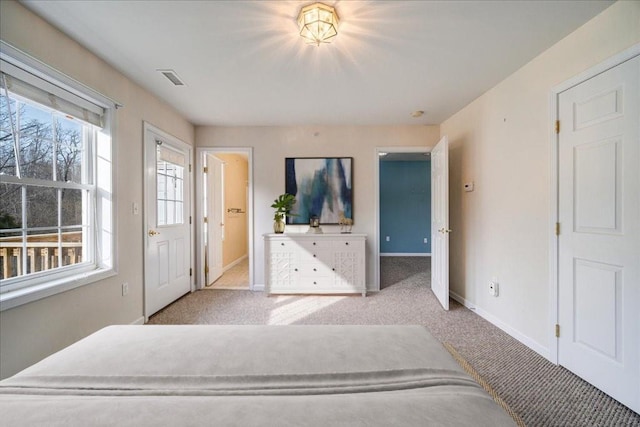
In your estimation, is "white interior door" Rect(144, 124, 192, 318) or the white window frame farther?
"white interior door" Rect(144, 124, 192, 318)

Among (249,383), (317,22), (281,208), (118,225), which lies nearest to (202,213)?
(281,208)

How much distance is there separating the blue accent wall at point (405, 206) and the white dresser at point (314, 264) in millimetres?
3291

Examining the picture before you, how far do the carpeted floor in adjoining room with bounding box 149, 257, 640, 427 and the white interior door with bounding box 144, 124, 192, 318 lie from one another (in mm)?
254

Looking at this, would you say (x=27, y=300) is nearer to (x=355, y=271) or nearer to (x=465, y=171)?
(x=355, y=271)

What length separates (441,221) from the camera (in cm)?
327

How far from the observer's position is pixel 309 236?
360cm

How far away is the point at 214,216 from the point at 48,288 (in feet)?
8.51

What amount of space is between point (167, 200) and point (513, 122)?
147 inches

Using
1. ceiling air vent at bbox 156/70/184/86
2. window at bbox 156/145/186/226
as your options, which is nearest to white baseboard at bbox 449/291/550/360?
window at bbox 156/145/186/226

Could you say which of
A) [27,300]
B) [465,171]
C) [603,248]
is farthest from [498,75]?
[27,300]

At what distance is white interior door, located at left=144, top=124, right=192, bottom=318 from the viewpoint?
2.87m

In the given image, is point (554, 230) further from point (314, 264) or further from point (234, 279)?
point (234, 279)

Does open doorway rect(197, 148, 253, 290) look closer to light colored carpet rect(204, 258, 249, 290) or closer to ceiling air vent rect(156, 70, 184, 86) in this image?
light colored carpet rect(204, 258, 249, 290)

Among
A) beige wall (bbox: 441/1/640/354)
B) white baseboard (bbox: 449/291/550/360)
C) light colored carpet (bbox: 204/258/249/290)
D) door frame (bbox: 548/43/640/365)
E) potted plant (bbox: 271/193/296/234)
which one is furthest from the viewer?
light colored carpet (bbox: 204/258/249/290)
